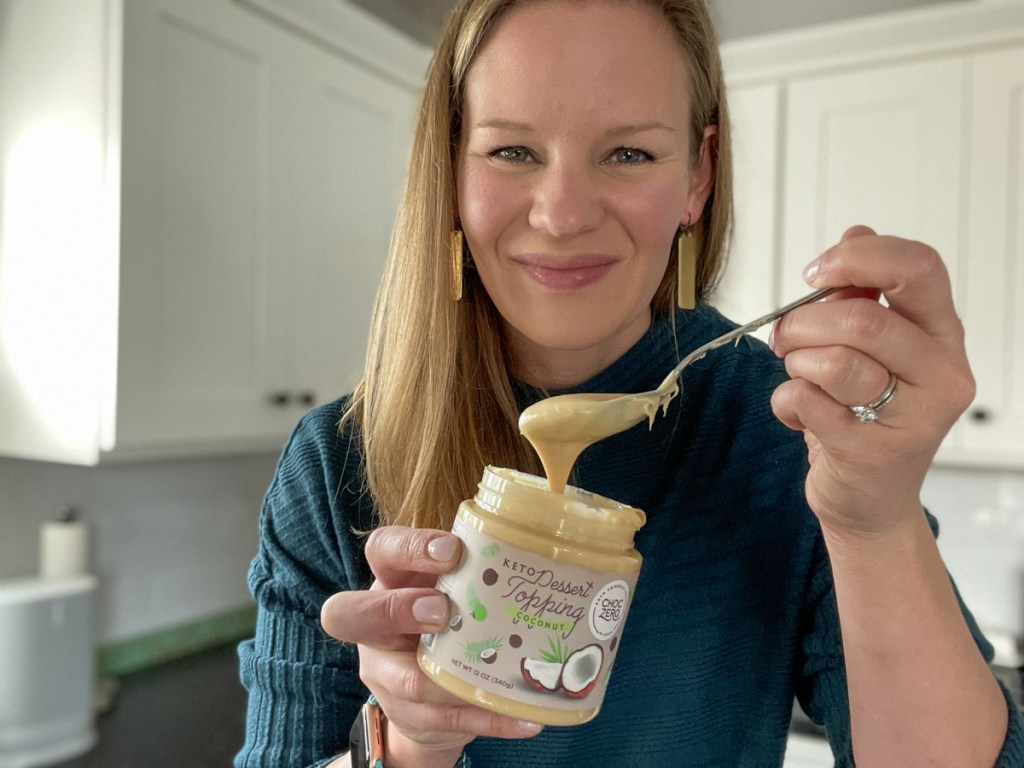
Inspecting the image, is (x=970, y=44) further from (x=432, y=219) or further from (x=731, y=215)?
(x=432, y=219)

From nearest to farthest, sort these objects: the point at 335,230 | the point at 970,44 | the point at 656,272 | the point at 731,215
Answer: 1. the point at 656,272
2. the point at 731,215
3. the point at 970,44
4. the point at 335,230

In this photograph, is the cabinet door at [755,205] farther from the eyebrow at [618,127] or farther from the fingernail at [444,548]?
the fingernail at [444,548]

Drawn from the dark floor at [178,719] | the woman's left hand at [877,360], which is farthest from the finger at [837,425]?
the dark floor at [178,719]

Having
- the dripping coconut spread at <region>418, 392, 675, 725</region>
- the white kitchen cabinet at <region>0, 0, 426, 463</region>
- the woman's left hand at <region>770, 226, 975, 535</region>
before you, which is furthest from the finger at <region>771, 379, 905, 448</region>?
the white kitchen cabinet at <region>0, 0, 426, 463</region>

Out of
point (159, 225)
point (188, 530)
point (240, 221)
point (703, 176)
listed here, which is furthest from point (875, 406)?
point (188, 530)

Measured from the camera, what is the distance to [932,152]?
79.3 inches

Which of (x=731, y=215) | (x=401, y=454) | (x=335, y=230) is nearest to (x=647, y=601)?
(x=401, y=454)

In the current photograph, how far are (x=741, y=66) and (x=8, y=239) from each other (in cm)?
173

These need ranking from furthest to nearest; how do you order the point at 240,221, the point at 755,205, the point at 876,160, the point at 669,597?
the point at 755,205 → the point at 876,160 → the point at 240,221 → the point at 669,597

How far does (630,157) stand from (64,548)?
1.61 m

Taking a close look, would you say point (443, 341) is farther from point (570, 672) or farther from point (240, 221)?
point (240, 221)

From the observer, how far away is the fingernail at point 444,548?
0.60m

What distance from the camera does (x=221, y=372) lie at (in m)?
1.80

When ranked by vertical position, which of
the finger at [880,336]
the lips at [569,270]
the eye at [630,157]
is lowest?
the finger at [880,336]
